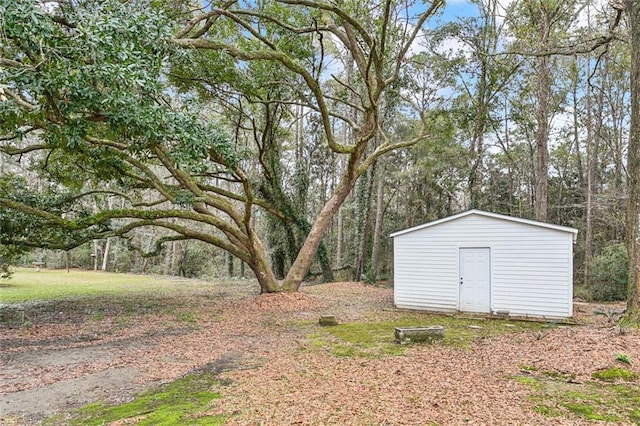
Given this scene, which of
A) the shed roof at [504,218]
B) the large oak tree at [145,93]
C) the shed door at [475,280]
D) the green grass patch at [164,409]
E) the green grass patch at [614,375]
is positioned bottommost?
the green grass patch at [164,409]

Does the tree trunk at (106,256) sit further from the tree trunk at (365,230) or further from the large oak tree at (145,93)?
the tree trunk at (365,230)

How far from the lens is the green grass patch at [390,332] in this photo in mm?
6215

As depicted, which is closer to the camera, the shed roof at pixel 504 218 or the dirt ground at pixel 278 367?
the dirt ground at pixel 278 367

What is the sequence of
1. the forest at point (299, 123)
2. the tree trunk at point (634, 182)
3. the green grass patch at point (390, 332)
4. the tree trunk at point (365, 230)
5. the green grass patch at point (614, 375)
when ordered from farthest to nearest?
the tree trunk at point (365, 230)
the tree trunk at point (634, 182)
the green grass patch at point (390, 332)
the forest at point (299, 123)
the green grass patch at point (614, 375)

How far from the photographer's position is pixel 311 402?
12.8 feet

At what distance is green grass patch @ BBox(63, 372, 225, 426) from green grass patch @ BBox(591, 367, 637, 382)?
14.6 ft

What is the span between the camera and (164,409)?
3787mm

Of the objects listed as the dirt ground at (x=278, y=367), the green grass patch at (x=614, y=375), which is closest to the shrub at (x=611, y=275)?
the dirt ground at (x=278, y=367)

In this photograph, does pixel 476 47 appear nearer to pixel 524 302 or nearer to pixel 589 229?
pixel 589 229

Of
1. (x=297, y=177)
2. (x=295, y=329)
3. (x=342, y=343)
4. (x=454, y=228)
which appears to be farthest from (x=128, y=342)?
(x=297, y=177)

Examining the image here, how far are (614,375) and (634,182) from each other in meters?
4.02

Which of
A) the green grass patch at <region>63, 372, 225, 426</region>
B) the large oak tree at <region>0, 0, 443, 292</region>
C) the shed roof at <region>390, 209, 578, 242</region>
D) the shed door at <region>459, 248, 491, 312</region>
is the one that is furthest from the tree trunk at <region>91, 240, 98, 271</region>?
the green grass patch at <region>63, 372, 225, 426</region>

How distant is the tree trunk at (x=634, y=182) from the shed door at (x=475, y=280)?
3155 mm

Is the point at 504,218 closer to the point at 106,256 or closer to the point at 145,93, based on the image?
the point at 145,93
